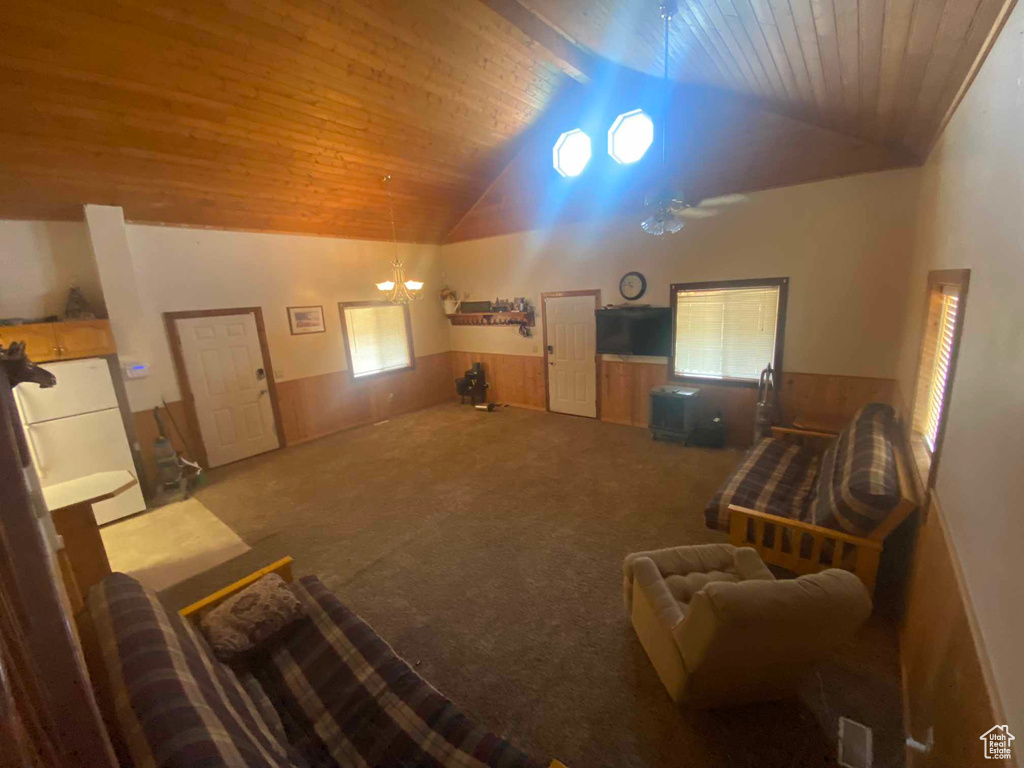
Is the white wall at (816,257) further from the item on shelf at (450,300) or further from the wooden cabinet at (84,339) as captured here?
the wooden cabinet at (84,339)

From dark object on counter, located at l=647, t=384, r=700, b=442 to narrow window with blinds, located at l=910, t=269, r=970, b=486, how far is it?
2116 mm

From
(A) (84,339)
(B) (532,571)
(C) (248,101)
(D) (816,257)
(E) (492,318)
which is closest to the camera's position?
(B) (532,571)

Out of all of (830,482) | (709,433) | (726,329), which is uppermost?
(726,329)

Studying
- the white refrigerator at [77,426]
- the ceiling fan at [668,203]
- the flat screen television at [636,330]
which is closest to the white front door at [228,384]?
the white refrigerator at [77,426]

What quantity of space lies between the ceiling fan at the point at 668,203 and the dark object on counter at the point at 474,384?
3.80 m

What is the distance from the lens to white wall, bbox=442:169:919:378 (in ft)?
12.2

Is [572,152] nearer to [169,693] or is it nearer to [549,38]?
[549,38]

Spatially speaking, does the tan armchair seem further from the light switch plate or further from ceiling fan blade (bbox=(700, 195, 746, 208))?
ceiling fan blade (bbox=(700, 195, 746, 208))

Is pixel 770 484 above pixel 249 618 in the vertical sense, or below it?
below

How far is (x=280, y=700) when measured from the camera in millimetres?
1665

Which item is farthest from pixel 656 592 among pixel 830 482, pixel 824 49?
pixel 824 49

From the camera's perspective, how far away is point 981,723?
1.08 m

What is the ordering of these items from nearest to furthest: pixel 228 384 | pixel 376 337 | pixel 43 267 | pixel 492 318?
pixel 43 267, pixel 228 384, pixel 376 337, pixel 492 318
